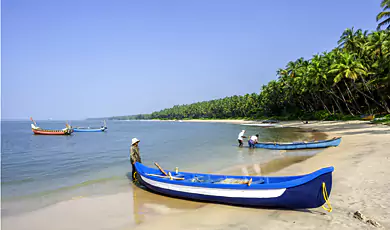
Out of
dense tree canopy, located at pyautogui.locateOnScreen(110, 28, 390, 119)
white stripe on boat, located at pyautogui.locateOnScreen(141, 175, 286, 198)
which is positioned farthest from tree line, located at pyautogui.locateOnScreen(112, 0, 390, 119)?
white stripe on boat, located at pyautogui.locateOnScreen(141, 175, 286, 198)

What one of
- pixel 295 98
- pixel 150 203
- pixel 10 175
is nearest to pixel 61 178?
pixel 10 175

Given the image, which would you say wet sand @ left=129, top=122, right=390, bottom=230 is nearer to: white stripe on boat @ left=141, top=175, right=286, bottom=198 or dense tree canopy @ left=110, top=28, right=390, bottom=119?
white stripe on boat @ left=141, top=175, right=286, bottom=198

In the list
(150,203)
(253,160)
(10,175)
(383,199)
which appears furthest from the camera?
(253,160)

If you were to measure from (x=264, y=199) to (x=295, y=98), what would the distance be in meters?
65.1

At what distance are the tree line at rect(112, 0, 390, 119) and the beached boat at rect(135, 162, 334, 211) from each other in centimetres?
2770

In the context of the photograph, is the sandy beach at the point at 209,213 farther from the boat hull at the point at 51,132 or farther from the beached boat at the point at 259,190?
the boat hull at the point at 51,132

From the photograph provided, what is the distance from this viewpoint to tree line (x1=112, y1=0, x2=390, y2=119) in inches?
1404

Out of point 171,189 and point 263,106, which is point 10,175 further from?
point 263,106

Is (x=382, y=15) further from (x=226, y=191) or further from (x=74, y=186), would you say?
(x=74, y=186)

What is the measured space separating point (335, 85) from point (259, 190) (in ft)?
148

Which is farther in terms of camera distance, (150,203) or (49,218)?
(150,203)

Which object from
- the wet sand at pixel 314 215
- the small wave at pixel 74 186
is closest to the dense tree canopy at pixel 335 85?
the wet sand at pixel 314 215

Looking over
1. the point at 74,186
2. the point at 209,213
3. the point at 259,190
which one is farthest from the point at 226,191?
the point at 74,186

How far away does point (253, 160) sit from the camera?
16.8 meters
